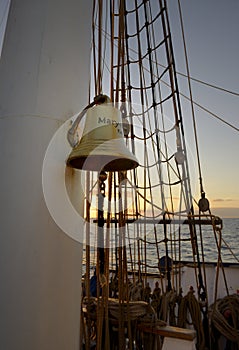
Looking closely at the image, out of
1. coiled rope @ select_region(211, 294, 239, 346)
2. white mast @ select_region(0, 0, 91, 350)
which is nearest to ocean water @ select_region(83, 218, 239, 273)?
A: coiled rope @ select_region(211, 294, 239, 346)

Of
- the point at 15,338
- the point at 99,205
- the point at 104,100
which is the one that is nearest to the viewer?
the point at 15,338

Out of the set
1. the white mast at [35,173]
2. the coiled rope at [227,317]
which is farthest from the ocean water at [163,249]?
the white mast at [35,173]

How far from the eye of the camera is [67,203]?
2.23 feet

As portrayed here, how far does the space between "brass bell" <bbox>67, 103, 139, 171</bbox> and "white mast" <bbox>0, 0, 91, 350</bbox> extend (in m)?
0.07

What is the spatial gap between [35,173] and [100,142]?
0.59 ft

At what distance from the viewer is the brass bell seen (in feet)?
2.23

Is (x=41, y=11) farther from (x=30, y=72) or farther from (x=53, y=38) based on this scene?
(x=30, y=72)

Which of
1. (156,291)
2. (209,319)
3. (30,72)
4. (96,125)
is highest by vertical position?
(30,72)

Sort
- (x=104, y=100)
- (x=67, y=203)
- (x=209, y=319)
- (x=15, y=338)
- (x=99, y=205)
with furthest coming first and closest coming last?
(x=209, y=319)
(x=99, y=205)
(x=104, y=100)
(x=67, y=203)
(x=15, y=338)

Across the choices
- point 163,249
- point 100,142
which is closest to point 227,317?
point 100,142

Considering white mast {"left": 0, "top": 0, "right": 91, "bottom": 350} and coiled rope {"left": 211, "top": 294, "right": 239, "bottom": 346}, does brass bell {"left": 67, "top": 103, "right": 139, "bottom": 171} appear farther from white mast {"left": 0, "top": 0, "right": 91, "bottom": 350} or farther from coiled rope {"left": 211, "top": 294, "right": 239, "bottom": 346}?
coiled rope {"left": 211, "top": 294, "right": 239, "bottom": 346}

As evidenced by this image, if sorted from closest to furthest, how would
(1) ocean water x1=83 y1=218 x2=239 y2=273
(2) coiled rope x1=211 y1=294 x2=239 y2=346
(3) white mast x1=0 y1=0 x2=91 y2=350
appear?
(3) white mast x1=0 y1=0 x2=91 y2=350, (2) coiled rope x1=211 y1=294 x2=239 y2=346, (1) ocean water x1=83 y1=218 x2=239 y2=273

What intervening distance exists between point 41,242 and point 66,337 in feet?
0.75

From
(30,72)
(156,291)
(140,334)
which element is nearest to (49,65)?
(30,72)
